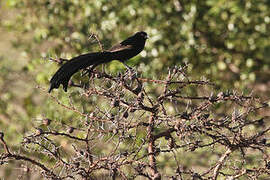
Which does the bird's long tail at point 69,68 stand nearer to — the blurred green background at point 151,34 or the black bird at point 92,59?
the black bird at point 92,59

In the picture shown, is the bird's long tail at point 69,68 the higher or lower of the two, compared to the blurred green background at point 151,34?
lower

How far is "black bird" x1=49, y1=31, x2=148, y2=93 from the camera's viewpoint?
142 centimetres

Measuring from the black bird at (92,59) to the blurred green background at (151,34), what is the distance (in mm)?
1819

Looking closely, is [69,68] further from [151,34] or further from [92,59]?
[151,34]

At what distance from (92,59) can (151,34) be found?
8.06 ft

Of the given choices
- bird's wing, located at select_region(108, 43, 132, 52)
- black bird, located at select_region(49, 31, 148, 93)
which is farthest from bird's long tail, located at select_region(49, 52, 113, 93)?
bird's wing, located at select_region(108, 43, 132, 52)

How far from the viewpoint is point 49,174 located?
4.42 feet

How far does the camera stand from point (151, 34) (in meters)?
3.90

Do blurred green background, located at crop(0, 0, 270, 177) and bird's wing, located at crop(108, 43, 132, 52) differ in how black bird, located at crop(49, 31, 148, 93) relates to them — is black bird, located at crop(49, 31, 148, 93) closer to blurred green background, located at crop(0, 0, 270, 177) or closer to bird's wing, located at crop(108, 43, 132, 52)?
bird's wing, located at crop(108, 43, 132, 52)

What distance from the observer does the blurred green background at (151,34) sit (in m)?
3.92

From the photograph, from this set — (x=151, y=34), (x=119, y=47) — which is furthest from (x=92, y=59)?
(x=151, y=34)

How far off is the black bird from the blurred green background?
1.82 metres

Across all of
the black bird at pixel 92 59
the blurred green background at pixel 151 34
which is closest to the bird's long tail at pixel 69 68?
the black bird at pixel 92 59

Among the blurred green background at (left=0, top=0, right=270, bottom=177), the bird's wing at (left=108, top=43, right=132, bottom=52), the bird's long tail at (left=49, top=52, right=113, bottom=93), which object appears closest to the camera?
the bird's long tail at (left=49, top=52, right=113, bottom=93)
